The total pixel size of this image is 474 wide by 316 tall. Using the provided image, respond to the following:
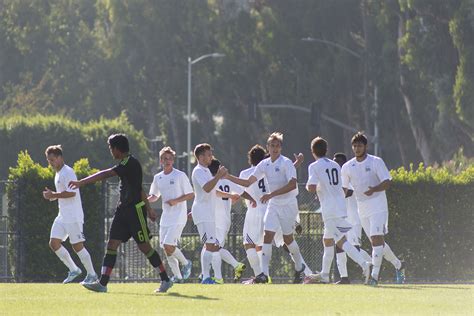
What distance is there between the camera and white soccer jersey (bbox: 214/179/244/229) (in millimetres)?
25125

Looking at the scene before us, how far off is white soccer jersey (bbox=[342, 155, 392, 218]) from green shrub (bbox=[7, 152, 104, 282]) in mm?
7307

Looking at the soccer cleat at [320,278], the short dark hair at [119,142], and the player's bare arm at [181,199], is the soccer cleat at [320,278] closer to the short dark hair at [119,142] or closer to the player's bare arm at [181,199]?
the player's bare arm at [181,199]

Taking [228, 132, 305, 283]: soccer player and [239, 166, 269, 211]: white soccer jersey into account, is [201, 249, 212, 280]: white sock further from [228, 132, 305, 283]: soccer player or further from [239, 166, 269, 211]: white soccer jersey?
[239, 166, 269, 211]: white soccer jersey

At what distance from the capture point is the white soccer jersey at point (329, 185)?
22734 mm

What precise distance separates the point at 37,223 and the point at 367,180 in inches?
316

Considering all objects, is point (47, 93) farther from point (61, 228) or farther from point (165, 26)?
point (61, 228)

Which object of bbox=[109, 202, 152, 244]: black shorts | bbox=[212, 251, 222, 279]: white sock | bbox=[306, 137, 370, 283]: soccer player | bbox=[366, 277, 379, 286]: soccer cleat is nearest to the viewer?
bbox=[109, 202, 152, 244]: black shorts

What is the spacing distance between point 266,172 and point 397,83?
47.6 meters

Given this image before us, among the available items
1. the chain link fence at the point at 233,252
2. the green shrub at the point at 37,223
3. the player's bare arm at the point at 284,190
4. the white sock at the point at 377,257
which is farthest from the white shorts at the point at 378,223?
the chain link fence at the point at 233,252

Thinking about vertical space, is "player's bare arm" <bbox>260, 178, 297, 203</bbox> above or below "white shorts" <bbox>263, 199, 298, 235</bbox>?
above

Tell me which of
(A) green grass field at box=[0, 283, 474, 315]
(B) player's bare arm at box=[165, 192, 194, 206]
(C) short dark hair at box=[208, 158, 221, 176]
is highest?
(C) short dark hair at box=[208, 158, 221, 176]

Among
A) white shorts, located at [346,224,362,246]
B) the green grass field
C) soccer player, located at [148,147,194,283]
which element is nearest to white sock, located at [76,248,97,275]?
the green grass field

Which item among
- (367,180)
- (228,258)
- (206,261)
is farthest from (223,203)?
(367,180)

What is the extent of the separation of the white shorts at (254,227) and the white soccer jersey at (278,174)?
2002mm
